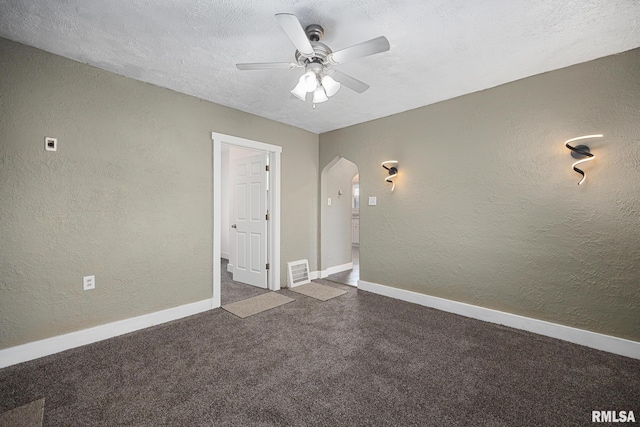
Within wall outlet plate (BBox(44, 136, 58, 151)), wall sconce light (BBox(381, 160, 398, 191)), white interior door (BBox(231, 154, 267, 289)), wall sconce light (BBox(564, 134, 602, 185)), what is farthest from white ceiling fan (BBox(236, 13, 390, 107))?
white interior door (BBox(231, 154, 267, 289))

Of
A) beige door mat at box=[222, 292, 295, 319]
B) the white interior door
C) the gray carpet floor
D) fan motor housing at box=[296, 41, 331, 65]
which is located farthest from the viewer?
the white interior door

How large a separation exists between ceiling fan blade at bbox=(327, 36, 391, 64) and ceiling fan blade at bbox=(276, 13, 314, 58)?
18 centimetres

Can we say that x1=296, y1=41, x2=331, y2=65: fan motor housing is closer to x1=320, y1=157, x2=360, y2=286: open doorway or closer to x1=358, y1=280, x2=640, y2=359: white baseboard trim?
x1=320, y1=157, x2=360, y2=286: open doorway

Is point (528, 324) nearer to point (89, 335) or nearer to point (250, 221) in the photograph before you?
point (250, 221)

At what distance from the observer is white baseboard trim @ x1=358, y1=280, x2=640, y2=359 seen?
2.27 metres

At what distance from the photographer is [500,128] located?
2875 millimetres

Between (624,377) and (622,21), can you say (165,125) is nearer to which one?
(622,21)

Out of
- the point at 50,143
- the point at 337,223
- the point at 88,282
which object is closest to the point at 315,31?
the point at 50,143

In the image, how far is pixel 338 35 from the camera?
2.03 meters

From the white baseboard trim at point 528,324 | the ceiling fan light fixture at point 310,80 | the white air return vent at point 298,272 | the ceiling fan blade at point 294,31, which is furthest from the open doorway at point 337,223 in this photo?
the ceiling fan blade at point 294,31

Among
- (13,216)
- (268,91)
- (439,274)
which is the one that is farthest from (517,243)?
(13,216)

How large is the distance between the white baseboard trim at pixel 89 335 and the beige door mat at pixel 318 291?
1.40 meters

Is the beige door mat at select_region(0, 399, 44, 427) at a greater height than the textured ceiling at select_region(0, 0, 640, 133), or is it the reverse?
the textured ceiling at select_region(0, 0, 640, 133)

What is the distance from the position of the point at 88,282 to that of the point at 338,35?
3.04 metres
